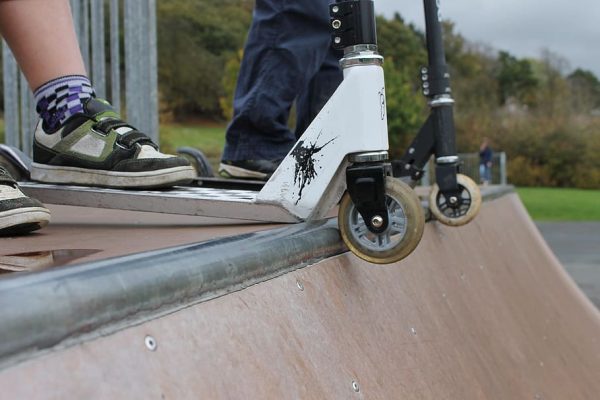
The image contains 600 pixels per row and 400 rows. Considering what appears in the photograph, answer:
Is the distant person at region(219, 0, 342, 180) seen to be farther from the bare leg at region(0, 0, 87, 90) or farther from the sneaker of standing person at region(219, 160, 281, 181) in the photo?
the bare leg at region(0, 0, 87, 90)

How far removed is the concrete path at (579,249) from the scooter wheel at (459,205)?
3733mm

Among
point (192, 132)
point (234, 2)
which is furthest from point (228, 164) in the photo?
point (234, 2)

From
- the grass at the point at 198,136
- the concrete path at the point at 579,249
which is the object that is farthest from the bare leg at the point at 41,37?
the grass at the point at 198,136

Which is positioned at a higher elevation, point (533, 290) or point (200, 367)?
point (200, 367)

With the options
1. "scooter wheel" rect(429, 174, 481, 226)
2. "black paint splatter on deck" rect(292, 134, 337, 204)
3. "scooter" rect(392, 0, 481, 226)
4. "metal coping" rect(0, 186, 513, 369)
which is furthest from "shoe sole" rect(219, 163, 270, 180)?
"metal coping" rect(0, 186, 513, 369)

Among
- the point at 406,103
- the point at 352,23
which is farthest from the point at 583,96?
the point at 352,23

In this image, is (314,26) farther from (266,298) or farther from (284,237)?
(266,298)

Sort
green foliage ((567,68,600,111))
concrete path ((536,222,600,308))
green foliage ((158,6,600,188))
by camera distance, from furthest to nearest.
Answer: green foliage ((567,68,600,111)), green foliage ((158,6,600,188)), concrete path ((536,222,600,308))

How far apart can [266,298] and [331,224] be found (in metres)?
0.44

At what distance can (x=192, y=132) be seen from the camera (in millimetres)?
34844

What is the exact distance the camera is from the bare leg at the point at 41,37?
1568 millimetres

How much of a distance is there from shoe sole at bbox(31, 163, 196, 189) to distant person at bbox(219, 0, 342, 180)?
812 millimetres

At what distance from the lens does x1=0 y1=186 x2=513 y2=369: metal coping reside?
590 mm

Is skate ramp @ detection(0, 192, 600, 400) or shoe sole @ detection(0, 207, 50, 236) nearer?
skate ramp @ detection(0, 192, 600, 400)
